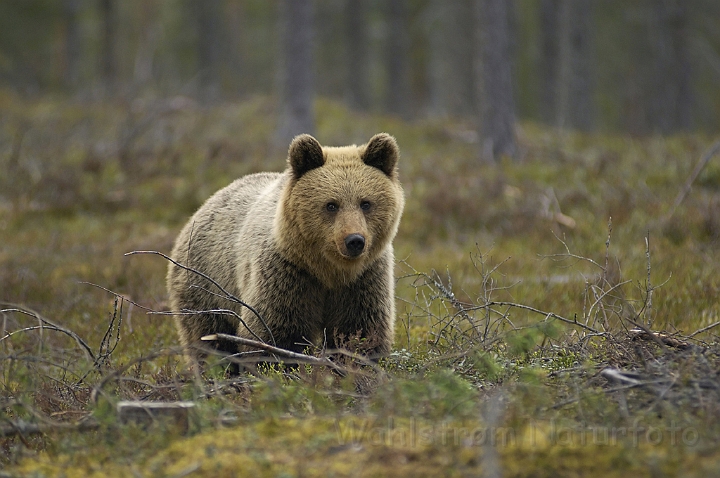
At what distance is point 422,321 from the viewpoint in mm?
7195

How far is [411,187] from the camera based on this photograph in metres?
12.4

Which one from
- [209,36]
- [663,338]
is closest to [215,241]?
[663,338]

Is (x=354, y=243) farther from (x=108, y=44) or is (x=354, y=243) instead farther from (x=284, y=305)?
(x=108, y=44)

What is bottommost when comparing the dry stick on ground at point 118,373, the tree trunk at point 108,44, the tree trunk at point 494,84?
the dry stick on ground at point 118,373

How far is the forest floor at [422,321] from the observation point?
2973 mm

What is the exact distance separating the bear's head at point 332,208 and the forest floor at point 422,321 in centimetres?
64

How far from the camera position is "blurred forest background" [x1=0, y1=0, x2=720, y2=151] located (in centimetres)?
1727

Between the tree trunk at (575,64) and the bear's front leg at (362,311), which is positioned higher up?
the tree trunk at (575,64)

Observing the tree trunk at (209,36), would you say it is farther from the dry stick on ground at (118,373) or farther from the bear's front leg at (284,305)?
the dry stick on ground at (118,373)

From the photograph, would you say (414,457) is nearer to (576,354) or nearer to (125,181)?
(576,354)

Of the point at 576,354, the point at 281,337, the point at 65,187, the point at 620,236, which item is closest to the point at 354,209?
the point at 281,337

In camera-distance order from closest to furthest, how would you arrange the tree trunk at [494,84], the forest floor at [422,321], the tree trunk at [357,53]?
the forest floor at [422,321] < the tree trunk at [494,84] < the tree trunk at [357,53]

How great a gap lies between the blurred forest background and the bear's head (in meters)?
9.09

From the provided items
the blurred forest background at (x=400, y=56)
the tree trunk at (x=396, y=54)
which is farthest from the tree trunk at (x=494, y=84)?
the tree trunk at (x=396, y=54)
